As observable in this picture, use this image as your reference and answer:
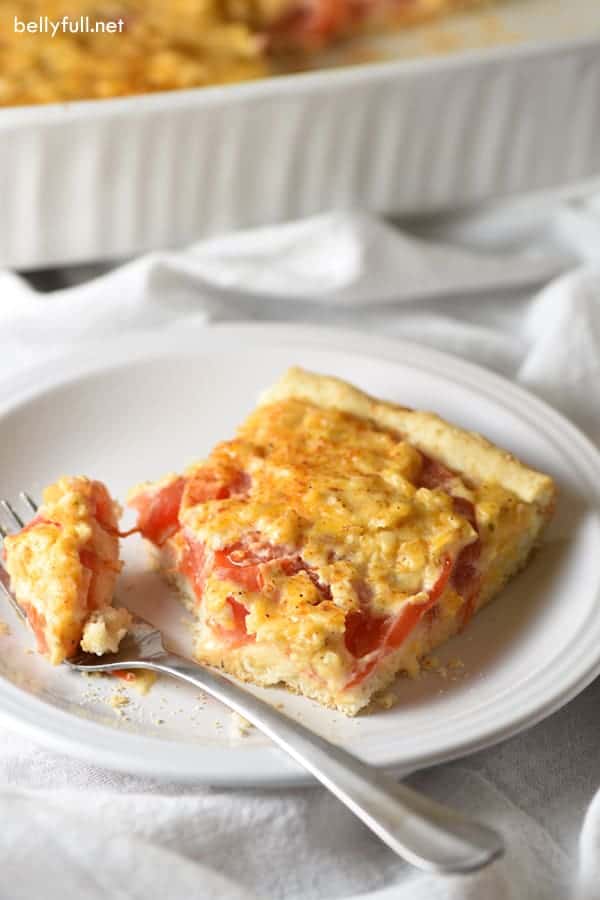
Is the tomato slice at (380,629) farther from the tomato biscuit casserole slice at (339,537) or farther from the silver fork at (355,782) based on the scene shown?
the silver fork at (355,782)

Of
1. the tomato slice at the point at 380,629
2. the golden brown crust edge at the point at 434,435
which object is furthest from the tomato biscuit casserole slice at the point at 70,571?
the golden brown crust edge at the point at 434,435

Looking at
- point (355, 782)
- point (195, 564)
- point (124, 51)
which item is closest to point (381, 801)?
point (355, 782)

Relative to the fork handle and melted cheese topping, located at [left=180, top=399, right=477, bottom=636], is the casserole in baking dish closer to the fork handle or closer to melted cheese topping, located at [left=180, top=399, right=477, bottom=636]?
melted cheese topping, located at [left=180, top=399, right=477, bottom=636]

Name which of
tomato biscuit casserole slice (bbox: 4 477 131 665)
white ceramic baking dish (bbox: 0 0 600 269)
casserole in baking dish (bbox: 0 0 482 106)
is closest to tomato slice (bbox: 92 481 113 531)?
tomato biscuit casserole slice (bbox: 4 477 131 665)

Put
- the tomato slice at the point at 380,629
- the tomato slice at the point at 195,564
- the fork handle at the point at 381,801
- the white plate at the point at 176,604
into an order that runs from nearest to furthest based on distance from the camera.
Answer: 1. the fork handle at the point at 381,801
2. the white plate at the point at 176,604
3. the tomato slice at the point at 380,629
4. the tomato slice at the point at 195,564

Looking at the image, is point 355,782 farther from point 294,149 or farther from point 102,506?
point 294,149
